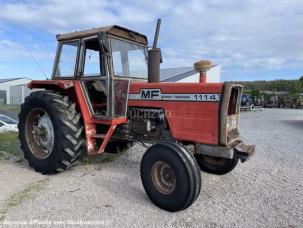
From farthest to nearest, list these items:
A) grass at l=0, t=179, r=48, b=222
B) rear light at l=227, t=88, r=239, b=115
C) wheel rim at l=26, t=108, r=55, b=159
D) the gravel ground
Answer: wheel rim at l=26, t=108, r=55, b=159
rear light at l=227, t=88, r=239, b=115
grass at l=0, t=179, r=48, b=222
the gravel ground

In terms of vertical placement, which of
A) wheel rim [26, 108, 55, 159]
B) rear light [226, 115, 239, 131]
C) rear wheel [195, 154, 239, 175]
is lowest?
rear wheel [195, 154, 239, 175]

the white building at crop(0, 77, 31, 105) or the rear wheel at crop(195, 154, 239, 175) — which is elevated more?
the white building at crop(0, 77, 31, 105)

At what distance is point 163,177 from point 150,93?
1322 mm

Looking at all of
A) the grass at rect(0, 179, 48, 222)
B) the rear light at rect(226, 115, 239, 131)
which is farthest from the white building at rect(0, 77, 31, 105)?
the rear light at rect(226, 115, 239, 131)

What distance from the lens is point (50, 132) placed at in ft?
16.7

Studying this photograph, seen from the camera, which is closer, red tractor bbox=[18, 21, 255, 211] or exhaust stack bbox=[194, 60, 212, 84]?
red tractor bbox=[18, 21, 255, 211]

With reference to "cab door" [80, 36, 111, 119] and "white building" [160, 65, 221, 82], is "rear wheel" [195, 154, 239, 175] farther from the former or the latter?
"white building" [160, 65, 221, 82]

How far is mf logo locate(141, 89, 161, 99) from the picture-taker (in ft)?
14.7

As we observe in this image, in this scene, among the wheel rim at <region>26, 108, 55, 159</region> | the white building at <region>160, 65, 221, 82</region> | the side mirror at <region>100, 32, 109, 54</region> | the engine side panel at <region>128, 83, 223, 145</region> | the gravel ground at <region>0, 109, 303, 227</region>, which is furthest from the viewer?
the white building at <region>160, 65, 221, 82</region>

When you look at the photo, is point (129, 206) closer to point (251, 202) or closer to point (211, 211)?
point (211, 211)

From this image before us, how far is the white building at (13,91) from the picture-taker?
39781 millimetres

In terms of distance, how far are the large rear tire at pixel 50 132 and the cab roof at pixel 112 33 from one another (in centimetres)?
102

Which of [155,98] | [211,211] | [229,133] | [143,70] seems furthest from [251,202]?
[143,70]

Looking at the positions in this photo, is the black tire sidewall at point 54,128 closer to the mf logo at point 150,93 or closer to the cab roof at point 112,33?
the cab roof at point 112,33
